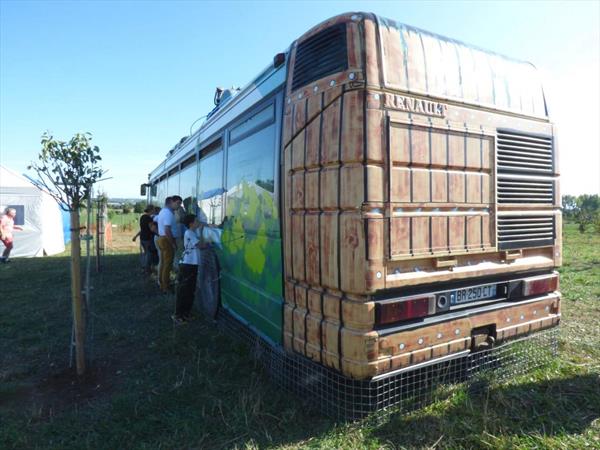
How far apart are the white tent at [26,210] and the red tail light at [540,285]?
642 inches

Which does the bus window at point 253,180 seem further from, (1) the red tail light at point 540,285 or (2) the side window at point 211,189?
(1) the red tail light at point 540,285

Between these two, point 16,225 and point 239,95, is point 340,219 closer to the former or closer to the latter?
point 239,95

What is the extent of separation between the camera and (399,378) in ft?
11.3

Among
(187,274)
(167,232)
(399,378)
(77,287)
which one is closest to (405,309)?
(399,378)

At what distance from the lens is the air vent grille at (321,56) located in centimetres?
317

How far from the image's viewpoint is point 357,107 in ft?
9.88

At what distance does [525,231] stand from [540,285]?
1.80 ft

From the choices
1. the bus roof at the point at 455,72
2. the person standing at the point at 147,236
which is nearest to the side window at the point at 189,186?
the person standing at the point at 147,236

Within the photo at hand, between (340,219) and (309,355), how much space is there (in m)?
1.14

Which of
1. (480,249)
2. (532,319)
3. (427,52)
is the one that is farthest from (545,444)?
(427,52)

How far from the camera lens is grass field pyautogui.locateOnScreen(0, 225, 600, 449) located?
313 centimetres

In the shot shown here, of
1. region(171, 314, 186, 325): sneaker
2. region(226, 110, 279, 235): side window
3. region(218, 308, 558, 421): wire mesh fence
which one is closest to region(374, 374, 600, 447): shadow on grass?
region(218, 308, 558, 421): wire mesh fence

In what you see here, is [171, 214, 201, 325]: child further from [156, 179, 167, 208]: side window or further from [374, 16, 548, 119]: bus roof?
[156, 179, 167, 208]: side window

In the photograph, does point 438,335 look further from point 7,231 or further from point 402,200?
point 7,231
